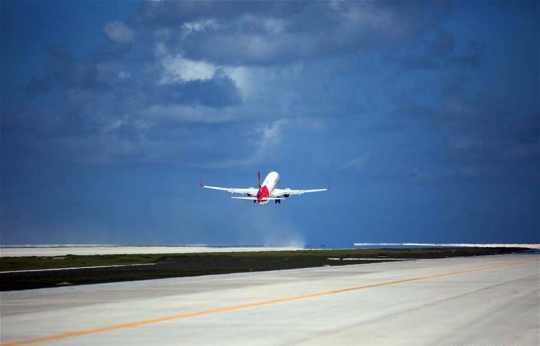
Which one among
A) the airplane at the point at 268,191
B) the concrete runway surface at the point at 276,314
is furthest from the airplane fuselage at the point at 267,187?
the concrete runway surface at the point at 276,314

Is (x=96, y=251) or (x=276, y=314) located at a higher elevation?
(x=96, y=251)

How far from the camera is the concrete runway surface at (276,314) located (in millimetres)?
20219

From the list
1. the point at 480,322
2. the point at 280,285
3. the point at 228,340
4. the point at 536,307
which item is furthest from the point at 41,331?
the point at 280,285

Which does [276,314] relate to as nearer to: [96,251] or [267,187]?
[96,251]

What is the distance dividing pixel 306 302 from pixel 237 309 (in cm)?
372

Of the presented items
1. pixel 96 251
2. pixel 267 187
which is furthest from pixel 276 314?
pixel 267 187

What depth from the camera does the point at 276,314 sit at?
26.0 metres

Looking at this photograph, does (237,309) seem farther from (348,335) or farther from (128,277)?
(128,277)

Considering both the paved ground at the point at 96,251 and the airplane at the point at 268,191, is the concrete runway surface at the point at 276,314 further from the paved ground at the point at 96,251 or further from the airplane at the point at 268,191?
the airplane at the point at 268,191

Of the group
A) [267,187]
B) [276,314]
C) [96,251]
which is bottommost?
[276,314]

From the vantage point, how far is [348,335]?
67.5 ft

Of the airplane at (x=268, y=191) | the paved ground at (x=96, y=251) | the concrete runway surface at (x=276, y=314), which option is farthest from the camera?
the airplane at (x=268, y=191)

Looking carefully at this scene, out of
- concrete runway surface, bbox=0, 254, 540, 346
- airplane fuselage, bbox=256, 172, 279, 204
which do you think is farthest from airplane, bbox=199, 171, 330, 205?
concrete runway surface, bbox=0, 254, 540, 346

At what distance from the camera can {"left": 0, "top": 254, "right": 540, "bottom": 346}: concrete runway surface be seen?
20.2m
